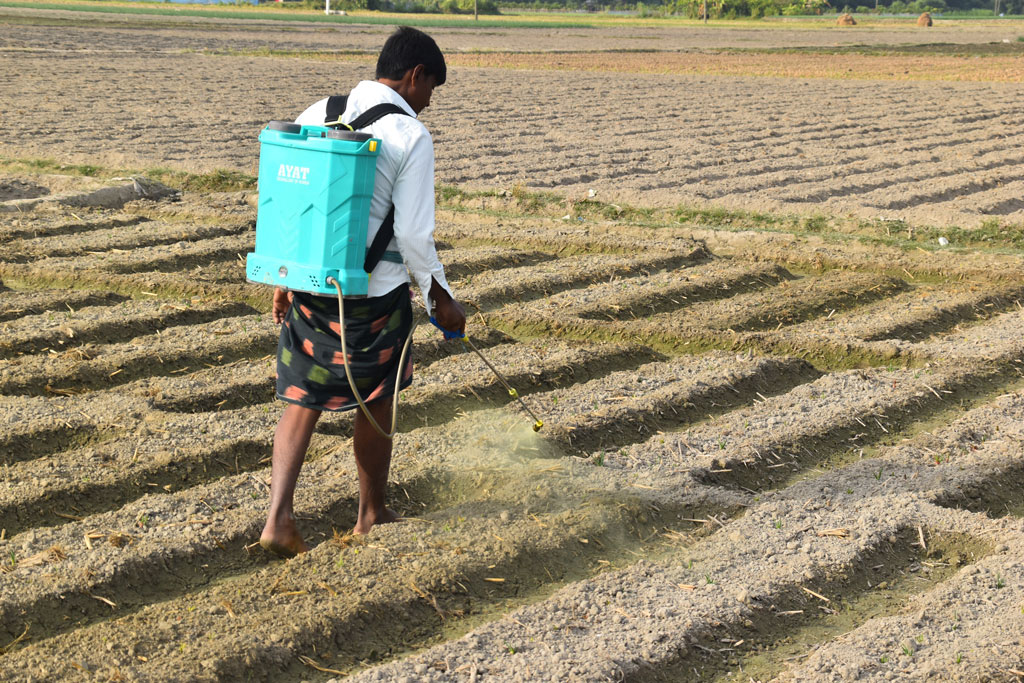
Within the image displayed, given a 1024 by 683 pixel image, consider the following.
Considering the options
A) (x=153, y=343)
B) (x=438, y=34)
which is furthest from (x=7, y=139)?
(x=438, y=34)

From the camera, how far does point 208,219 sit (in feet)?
27.0

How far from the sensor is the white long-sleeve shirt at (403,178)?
3168 mm

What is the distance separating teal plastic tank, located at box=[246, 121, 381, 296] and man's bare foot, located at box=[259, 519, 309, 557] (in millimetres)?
716

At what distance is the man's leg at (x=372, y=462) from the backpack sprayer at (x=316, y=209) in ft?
1.16

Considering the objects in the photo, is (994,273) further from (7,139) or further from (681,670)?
(7,139)

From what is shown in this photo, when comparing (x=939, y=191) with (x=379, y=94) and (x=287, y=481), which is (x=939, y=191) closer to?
(x=379, y=94)

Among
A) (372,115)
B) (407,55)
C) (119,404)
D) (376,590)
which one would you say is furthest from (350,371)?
(119,404)

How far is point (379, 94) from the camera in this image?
3234 millimetres

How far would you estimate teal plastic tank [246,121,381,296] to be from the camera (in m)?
3.06

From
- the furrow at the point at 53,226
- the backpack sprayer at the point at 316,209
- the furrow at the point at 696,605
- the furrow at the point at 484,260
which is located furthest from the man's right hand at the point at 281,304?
the furrow at the point at 53,226

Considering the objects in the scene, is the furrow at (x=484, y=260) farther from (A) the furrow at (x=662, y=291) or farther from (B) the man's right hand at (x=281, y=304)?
(B) the man's right hand at (x=281, y=304)

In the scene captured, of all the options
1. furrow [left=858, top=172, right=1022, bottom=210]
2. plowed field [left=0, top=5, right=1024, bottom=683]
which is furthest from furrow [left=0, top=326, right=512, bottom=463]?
furrow [left=858, top=172, right=1022, bottom=210]

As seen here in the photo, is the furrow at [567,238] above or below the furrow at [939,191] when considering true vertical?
below

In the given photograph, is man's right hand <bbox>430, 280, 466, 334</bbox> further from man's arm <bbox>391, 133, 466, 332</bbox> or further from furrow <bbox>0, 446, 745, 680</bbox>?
furrow <bbox>0, 446, 745, 680</bbox>
